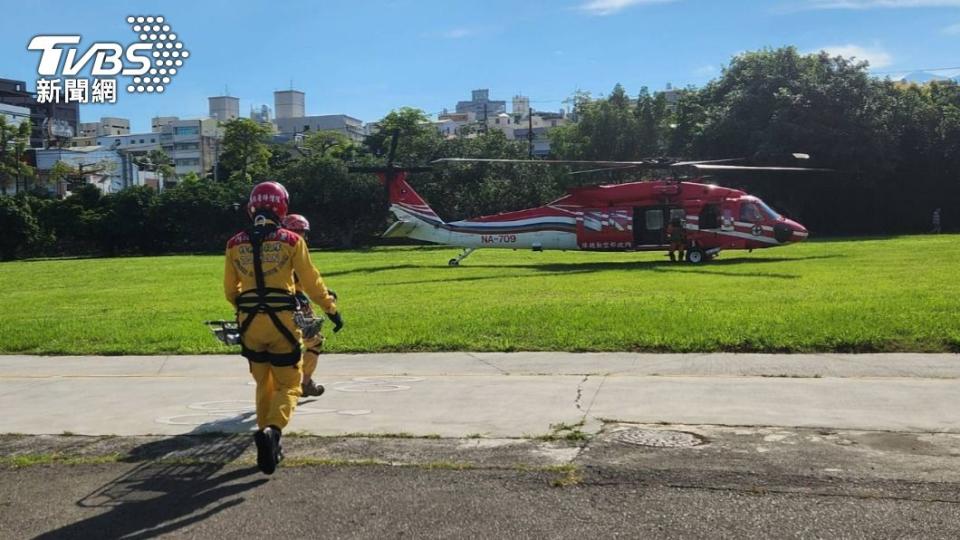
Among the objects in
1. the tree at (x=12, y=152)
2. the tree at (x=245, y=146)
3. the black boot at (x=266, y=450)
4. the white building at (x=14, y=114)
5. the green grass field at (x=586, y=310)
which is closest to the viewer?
the black boot at (x=266, y=450)

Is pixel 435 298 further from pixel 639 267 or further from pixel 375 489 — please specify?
pixel 375 489

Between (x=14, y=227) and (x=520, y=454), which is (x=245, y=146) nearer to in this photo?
(x=14, y=227)

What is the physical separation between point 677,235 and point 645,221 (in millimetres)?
1166

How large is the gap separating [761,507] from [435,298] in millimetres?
12579

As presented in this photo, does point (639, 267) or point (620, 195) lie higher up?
point (620, 195)

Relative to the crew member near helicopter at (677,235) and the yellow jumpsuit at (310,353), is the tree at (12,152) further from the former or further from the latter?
the yellow jumpsuit at (310,353)

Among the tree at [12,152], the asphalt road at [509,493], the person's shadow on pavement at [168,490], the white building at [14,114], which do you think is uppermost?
the white building at [14,114]

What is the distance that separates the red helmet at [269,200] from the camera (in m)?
6.06

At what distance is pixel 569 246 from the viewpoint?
27.2 meters

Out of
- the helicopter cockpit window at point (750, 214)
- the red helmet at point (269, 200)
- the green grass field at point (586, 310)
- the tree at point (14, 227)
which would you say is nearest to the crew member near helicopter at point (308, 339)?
the red helmet at point (269, 200)

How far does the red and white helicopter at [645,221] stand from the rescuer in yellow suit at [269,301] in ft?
61.5

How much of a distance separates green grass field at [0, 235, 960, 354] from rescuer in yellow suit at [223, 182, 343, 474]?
4.81m

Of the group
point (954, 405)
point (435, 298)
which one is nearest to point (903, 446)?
point (954, 405)

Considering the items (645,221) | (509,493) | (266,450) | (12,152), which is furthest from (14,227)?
(509,493)
